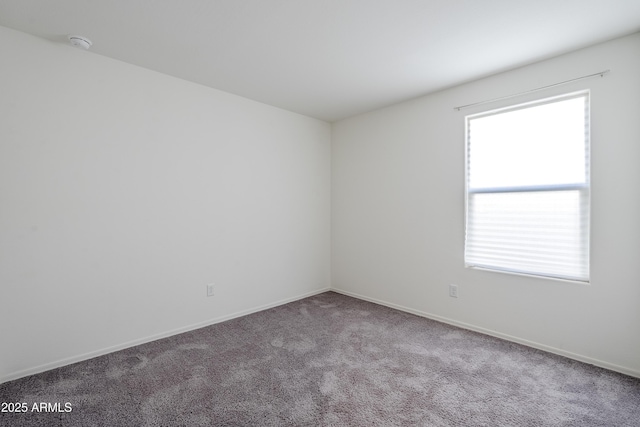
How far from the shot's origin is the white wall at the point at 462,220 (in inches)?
89.4

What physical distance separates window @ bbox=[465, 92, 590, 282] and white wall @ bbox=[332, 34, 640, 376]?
0.09 metres

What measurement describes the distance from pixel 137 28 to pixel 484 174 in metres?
3.24

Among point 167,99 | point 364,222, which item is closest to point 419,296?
point 364,222

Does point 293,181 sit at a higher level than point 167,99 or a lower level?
Answer: lower

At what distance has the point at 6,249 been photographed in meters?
2.16

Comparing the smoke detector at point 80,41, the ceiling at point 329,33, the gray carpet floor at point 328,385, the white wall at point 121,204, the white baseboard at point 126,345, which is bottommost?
the gray carpet floor at point 328,385

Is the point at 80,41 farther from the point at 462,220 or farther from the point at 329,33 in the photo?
the point at 462,220

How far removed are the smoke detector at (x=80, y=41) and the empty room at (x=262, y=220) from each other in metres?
0.03

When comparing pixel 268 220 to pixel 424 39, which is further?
pixel 268 220

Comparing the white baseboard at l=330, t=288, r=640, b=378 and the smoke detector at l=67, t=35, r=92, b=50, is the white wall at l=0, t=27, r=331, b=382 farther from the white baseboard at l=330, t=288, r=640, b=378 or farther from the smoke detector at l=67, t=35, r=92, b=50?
the white baseboard at l=330, t=288, r=640, b=378

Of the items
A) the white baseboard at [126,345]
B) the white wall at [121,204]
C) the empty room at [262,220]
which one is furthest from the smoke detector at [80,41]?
the white baseboard at [126,345]

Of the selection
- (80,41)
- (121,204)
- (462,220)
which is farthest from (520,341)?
(80,41)

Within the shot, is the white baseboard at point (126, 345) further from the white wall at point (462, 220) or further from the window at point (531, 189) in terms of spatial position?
the window at point (531, 189)

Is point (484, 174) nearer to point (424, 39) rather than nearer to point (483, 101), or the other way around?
point (483, 101)
